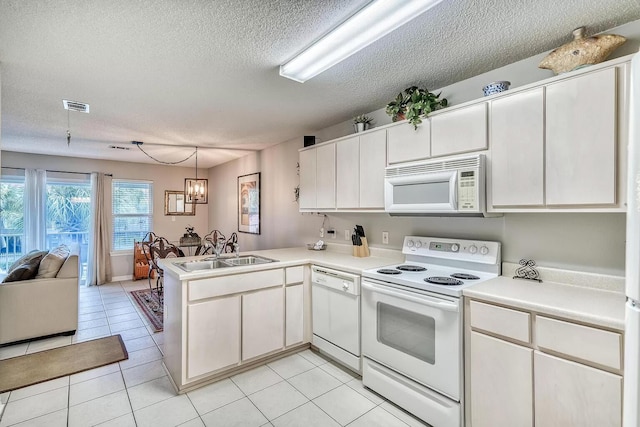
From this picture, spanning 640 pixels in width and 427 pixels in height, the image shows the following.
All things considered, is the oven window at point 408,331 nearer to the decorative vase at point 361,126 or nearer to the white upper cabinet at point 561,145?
the white upper cabinet at point 561,145

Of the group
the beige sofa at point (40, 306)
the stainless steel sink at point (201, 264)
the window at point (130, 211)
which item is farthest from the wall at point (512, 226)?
the window at point (130, 211)

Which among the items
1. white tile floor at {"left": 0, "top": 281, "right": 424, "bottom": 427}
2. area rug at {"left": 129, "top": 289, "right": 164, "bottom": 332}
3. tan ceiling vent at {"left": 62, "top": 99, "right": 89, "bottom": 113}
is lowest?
white tile floor at {"left": 0, "top": 281, "right": 424, "bottom": 427}

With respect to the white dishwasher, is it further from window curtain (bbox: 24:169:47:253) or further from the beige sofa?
window curtain (bbox: 24:169:47:253)

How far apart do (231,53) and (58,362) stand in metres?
3.14

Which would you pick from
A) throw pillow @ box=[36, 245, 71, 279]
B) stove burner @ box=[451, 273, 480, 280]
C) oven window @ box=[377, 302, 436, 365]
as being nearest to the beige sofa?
throw pillow @ box=[36, 245, 71, 279]

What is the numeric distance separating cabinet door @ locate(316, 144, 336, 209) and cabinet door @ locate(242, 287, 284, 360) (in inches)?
41.8

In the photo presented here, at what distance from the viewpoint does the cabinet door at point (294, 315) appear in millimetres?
2930

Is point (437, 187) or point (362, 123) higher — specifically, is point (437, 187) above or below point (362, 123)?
below

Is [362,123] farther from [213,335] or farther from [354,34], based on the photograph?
[213,335]

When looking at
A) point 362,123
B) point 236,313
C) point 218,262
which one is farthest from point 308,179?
point 236,313

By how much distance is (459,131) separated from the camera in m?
2.15

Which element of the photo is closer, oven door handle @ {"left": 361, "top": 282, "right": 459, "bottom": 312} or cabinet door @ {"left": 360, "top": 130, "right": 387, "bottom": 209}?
oven door handle @ {"left": 361, "top": 282, "right": 459, "bottom": 312}

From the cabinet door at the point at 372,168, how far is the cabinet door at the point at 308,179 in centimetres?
78

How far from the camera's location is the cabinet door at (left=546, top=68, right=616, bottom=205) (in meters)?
1.54
